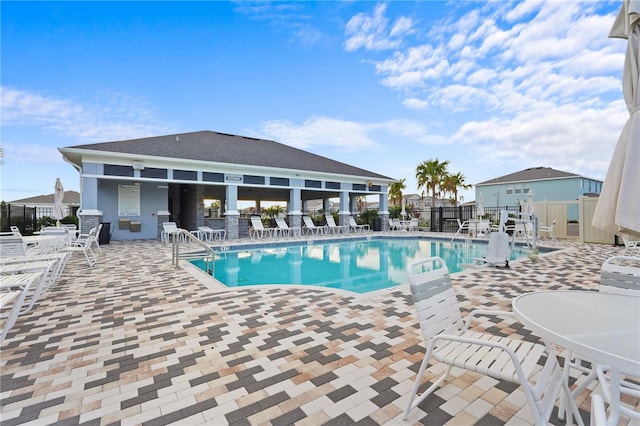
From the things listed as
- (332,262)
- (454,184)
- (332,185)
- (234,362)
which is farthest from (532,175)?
(234,362)

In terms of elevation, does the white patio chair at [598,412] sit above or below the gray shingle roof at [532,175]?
below

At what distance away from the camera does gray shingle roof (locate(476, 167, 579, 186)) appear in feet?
87.2

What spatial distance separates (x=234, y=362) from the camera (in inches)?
101

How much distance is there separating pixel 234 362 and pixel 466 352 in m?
1.87

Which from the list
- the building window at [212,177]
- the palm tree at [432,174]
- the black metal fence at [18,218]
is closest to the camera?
the black metal fence at [18,218]

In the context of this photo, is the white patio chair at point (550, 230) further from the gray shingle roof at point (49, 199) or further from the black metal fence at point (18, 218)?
the gray shingle roof at point (49, 199)

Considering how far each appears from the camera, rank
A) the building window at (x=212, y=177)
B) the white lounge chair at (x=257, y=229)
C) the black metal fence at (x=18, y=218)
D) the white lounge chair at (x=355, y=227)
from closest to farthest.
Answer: the black metal fence at (x=18, y=218), the building window at (x=212, y=177), the white lounge chair at (x=257, y=229), the white lounge chair at (x=355, y=227)

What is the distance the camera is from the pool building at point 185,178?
38.2 ft

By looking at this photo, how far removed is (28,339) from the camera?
3031 mm

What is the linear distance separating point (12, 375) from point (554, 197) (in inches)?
1327

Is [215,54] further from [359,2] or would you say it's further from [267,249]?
[267,249]

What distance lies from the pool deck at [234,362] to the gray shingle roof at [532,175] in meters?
28.6

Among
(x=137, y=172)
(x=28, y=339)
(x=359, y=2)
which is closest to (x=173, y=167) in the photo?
(x=137, y=172)

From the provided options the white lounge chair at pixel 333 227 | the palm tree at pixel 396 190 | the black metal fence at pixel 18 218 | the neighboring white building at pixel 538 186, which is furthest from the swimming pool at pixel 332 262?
the palm tree at pixel 396 190
